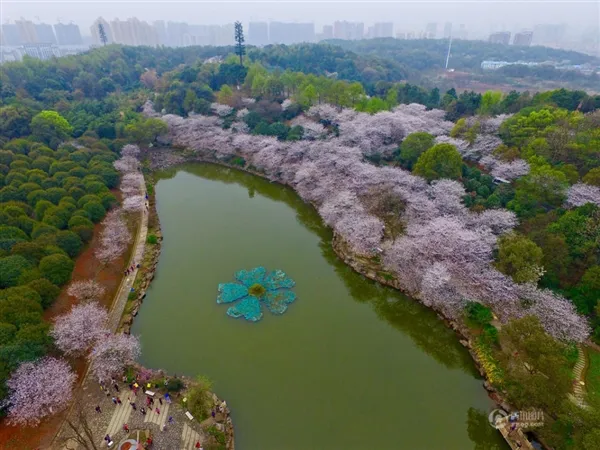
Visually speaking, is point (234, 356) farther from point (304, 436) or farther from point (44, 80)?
point (44, 80)

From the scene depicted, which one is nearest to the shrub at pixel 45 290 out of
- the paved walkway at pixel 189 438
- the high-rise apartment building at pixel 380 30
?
the paved walkway at pixel 189 438

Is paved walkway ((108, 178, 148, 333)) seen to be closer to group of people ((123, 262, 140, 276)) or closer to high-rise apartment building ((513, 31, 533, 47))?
group of people ((123, 262, 140, 276))

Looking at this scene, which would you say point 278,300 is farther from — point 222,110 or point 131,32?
point 131,32

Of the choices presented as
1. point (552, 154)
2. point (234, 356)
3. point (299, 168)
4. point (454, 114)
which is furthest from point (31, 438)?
point (454, 114)

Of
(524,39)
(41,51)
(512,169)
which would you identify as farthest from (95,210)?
(524,39)

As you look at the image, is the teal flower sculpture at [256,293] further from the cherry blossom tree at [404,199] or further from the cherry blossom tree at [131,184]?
the cherry blossom tree at [131,184]

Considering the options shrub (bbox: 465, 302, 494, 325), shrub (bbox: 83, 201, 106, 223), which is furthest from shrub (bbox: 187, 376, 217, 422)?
shrub (bbox: 83, 201, 106, 223)

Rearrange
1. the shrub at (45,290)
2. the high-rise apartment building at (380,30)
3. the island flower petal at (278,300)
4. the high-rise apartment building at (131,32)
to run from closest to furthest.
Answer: the shrub at (45,290), the island flower petal at (278,300), the high-rise apartment building at (131,32), the high-rise apartment building at (380,30)
